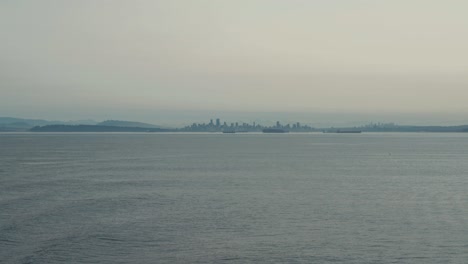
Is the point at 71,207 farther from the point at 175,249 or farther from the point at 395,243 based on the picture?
the point at 395,243

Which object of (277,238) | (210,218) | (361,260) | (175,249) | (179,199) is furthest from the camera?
(179,199)

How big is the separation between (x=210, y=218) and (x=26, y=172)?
137 ft

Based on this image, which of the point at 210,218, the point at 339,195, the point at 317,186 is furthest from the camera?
the point at 317,186

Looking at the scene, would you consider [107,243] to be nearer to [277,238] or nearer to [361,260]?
[277,238]

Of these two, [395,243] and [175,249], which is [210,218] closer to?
[175,249]

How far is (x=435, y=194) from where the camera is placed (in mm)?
52125

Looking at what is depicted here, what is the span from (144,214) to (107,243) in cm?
907

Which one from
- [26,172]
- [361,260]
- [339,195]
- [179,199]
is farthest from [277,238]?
[26,172]

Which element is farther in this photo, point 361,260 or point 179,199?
point 179,199

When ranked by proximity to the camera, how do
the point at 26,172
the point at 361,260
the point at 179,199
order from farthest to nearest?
the point at 26,172, the point at 179,199, the point at 361,260

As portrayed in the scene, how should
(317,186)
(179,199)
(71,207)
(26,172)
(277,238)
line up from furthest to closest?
(26,172), (317,186), (179,199), (71,207), (277,238)

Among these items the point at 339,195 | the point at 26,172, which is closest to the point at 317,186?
the point at 339,195

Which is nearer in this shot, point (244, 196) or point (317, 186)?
point (244, 196)

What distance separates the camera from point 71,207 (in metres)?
43.2
